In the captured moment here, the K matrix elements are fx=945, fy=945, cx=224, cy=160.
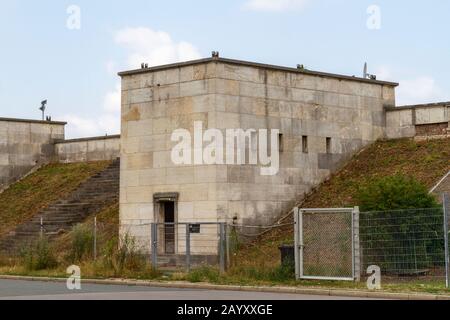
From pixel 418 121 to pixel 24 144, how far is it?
81.5 feet

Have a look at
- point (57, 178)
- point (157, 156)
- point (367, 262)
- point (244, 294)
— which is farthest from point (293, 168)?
point (57, 178)

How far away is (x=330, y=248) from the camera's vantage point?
27344mm

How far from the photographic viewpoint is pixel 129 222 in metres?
38.4

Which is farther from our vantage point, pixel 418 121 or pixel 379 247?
pixel 418 121

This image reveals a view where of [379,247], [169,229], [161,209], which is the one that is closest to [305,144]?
[161,209]

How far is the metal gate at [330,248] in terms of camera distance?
2645 centimetres

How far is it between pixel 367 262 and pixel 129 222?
13938mm

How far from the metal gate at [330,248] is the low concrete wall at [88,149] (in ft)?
84.4

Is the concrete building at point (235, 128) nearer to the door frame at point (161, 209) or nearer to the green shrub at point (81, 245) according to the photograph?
the door frame at point (161, 209)

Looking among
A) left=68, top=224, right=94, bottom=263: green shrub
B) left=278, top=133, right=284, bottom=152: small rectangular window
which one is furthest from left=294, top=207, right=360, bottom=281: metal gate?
left=278, top=133, right=284, bottom=152: small rectangular window
